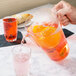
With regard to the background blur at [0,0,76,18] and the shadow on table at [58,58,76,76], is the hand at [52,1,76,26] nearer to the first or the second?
the shadow on table at [58,58,76,76]

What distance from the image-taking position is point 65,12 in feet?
2.83

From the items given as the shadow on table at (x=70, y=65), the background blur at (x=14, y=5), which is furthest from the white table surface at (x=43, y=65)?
the background blur at (x=14, y=5)

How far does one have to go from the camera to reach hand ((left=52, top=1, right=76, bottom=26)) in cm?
85

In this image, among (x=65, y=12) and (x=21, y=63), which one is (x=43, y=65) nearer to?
(x=21, y=63)

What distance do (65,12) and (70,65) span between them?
14.9 inches

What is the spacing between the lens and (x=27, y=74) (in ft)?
1.75

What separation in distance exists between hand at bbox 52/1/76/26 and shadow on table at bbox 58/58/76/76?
287mm

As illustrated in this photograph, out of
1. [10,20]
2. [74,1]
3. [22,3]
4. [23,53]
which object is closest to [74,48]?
[23,53]

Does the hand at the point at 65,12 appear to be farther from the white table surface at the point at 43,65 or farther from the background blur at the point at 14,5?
the background blur at the point at 14,5

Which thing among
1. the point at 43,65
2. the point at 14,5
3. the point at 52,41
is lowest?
the point at 14,5

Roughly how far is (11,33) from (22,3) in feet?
2.58

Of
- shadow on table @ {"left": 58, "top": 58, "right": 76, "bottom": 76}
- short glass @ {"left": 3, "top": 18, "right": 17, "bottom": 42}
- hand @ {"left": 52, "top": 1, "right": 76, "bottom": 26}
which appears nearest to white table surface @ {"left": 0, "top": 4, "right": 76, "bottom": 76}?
shadow on table @ {"left": 58, "top": 58, "right": 76, "bottom": 76}

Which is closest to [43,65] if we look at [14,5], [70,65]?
[70,65]

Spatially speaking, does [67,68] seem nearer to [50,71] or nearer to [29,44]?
[50,71]
